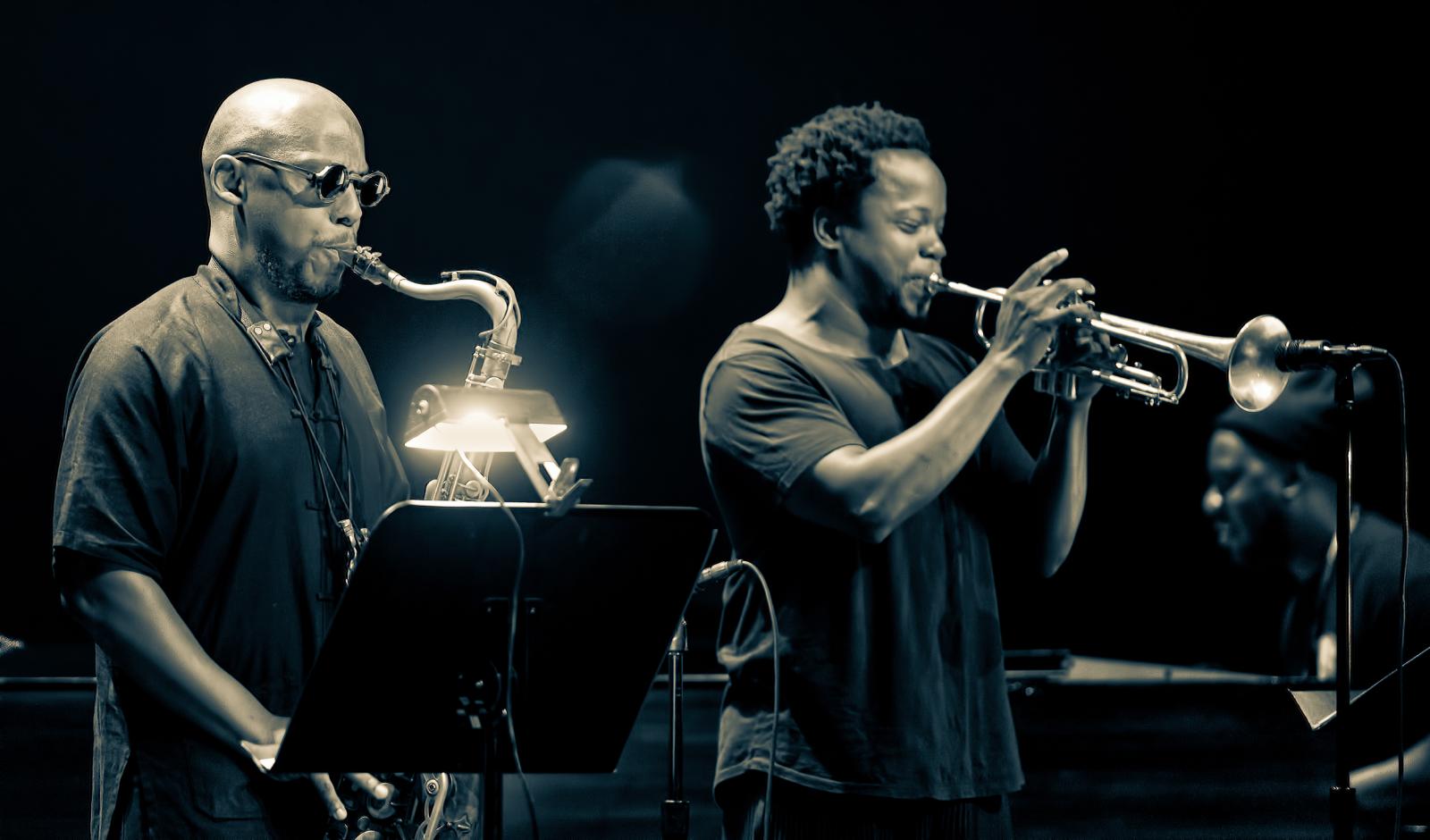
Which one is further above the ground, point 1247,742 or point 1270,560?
point 1270,560

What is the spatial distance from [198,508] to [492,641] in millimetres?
489

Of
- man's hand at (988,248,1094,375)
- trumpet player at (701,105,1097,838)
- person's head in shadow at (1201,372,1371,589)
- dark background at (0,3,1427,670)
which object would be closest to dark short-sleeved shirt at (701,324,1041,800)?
trumpet player at (701,105,1097,838)

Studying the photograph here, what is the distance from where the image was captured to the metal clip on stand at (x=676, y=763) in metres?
2.32

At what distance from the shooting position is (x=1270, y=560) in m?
4.63

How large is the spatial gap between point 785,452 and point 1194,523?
10.4ft

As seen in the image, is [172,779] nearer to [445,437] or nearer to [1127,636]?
[445,437]

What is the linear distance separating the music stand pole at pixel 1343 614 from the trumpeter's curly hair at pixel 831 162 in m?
0.74

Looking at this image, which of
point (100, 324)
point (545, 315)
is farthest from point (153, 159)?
point (545, 315)

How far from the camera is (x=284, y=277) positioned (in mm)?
1862

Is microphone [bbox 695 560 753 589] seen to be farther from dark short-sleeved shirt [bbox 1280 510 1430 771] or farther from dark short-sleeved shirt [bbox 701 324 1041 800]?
dark short-sleeved shirt [bbox 1280 510 1430 771]

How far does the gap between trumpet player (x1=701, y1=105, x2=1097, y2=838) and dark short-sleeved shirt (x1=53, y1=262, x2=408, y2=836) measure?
572mm

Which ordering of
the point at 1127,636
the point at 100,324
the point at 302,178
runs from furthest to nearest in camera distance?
the point at 1127,636 → the point at 100,324 → the point at 302,178

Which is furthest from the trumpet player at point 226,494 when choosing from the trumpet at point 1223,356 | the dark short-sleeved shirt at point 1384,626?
the dark short-sleeved shirt at point 1384,626

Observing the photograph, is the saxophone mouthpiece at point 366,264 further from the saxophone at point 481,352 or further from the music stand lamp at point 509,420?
the music stand lamp at point 509,420
